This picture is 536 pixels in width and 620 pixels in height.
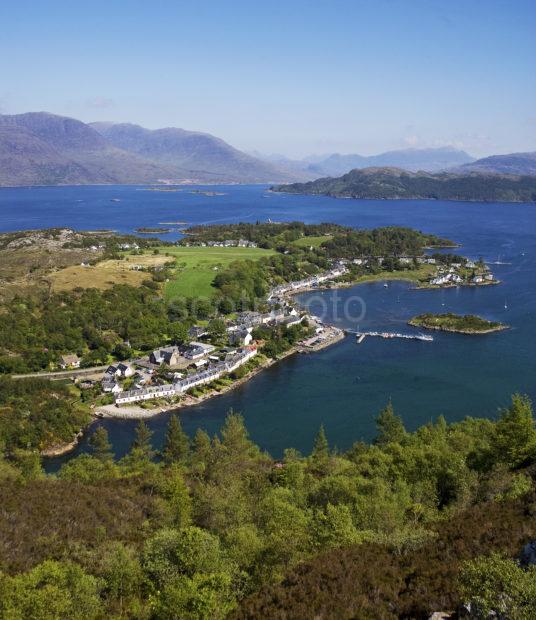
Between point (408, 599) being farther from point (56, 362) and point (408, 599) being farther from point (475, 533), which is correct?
point (56, 362)

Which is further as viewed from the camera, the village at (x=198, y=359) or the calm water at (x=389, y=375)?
the village at (x=198, y=359)

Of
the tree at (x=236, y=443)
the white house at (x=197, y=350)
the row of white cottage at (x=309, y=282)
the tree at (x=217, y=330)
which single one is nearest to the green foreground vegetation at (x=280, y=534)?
the tree at (x=236, y=443)

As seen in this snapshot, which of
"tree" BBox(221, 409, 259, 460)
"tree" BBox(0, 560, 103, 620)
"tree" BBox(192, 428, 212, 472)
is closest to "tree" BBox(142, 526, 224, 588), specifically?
"tree" BBox(0, 560, 103, 620)

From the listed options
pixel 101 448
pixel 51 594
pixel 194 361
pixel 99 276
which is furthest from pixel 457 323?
pixel 51 594

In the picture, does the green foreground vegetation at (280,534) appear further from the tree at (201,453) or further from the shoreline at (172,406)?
the shoreline at (172,406)

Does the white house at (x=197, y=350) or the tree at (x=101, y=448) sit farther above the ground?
the white house at (x=197, y=350)

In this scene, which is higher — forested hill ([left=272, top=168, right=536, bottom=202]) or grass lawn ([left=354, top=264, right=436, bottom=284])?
forested hill ([left=272, top=168, right=536, bottom=202])

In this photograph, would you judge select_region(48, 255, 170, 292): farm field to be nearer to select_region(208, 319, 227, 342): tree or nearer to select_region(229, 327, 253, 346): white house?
select_region(208, 319, 227, 342): tree
